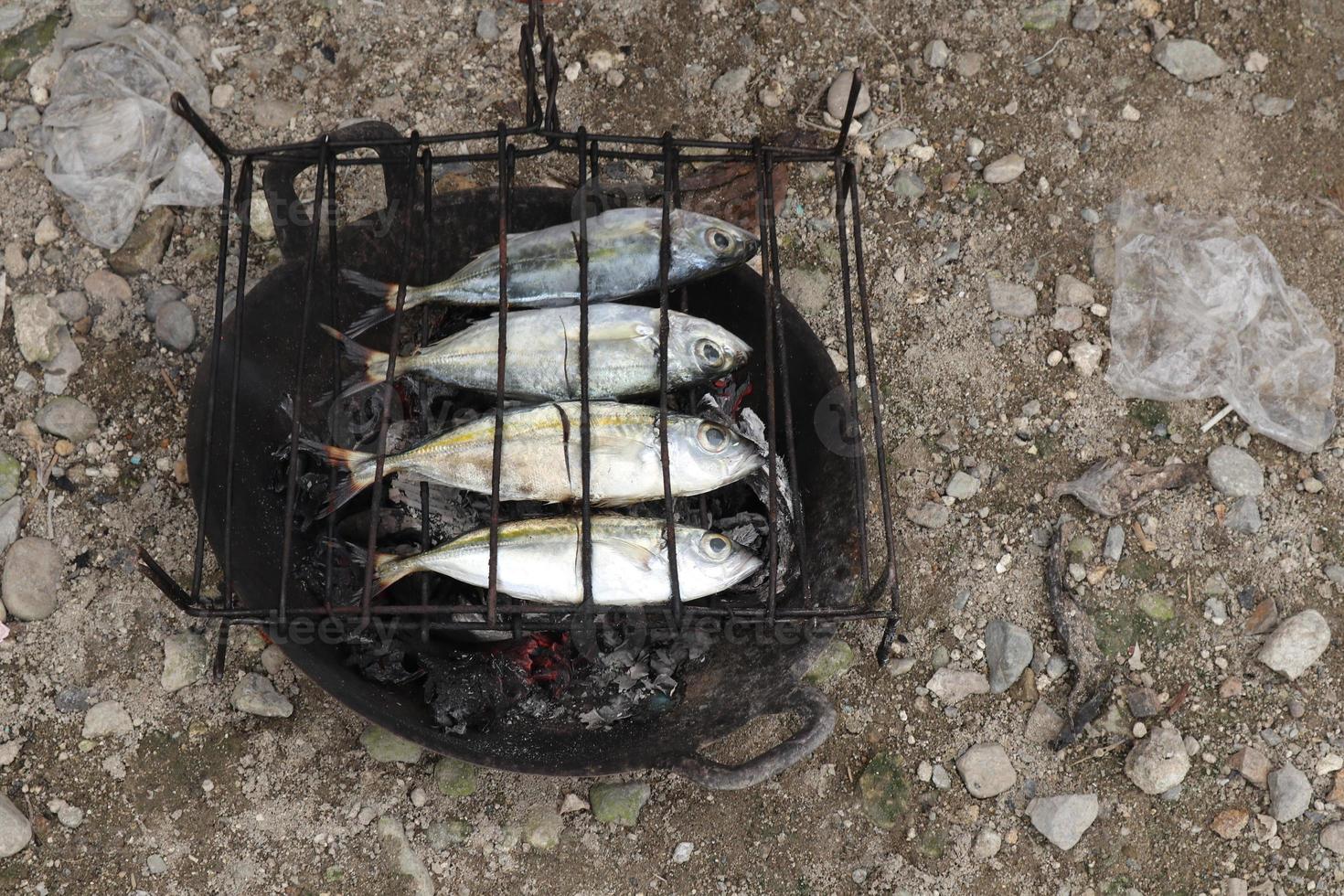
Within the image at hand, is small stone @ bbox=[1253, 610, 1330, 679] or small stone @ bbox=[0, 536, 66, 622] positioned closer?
small stone @ bbox=[0, 536, 66, 622]

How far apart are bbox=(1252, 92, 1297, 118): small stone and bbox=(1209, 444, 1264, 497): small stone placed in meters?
1.70

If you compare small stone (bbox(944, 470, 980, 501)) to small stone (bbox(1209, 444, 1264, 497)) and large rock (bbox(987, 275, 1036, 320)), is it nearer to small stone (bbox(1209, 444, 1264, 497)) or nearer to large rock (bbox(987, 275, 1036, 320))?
large rock (bbox(987, 275, 1036, 320))

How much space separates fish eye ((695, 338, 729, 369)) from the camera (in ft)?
11.3

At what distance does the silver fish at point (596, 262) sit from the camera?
3570mm

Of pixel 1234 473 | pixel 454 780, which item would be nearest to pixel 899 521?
pixel 1234 473

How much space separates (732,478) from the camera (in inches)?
132

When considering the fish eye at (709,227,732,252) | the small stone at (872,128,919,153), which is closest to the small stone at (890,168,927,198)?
the small stone at (872,128,919,153)

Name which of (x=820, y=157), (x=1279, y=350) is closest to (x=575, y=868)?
(x=820, y=157)

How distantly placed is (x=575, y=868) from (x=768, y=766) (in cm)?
151

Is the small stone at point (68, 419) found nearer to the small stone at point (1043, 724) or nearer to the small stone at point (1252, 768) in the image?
the small stone at point (1043, 724)

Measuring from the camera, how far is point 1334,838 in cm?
418

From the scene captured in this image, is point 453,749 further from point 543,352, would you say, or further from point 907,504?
point 907,504

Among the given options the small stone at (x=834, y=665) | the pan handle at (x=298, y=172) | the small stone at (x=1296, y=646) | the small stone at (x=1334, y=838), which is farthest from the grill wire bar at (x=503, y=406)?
the small stone at (x=1334, y=838)

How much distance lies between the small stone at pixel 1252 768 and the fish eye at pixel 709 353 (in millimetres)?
2894
